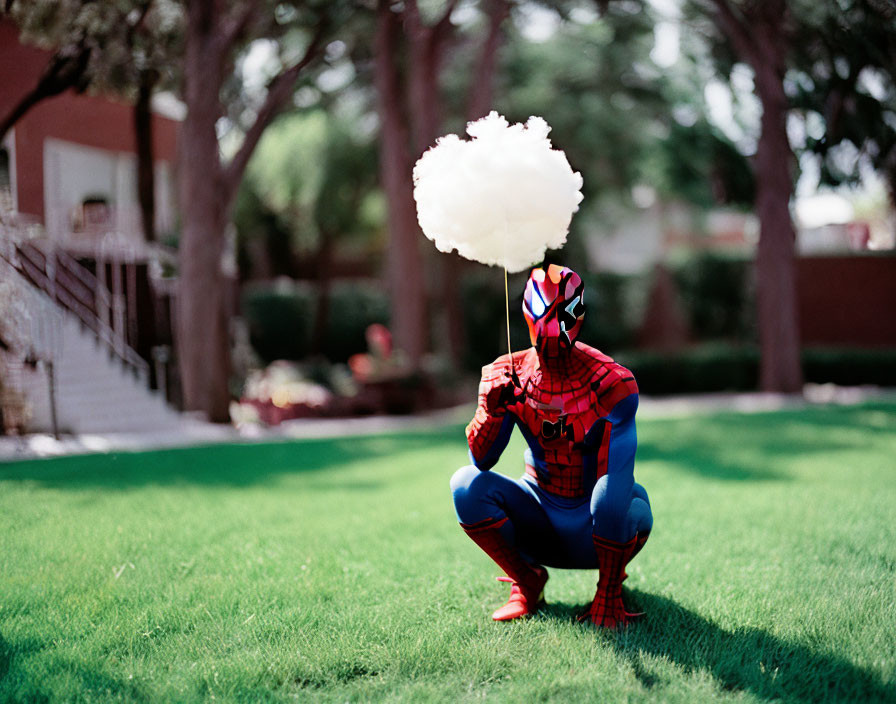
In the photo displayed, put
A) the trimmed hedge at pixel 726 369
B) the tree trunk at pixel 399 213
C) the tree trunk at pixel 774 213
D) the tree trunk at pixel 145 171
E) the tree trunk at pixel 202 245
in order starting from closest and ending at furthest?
the tree trunk at pixel 202 245 < the tree trunk at pixel 145 171 < the tree trunk at pixel 774 213 < the tree trunk at pixel 399 213 < the trimmed hedge at pixel 726 369

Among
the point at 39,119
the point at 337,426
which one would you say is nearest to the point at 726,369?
the point at 337,426

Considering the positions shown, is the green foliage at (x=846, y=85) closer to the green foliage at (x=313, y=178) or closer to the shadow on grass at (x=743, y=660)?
the shadow on grass at (x=743, y=660)

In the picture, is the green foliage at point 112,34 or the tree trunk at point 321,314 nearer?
the green foliage at point 112,34

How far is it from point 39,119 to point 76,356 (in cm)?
318

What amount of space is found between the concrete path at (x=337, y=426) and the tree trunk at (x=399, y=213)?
1641mm

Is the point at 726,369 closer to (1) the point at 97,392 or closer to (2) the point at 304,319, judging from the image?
(2) the point at 304,319

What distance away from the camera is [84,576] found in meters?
4.34

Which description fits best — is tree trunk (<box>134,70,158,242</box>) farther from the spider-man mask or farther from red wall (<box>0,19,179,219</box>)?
the spider-man mask

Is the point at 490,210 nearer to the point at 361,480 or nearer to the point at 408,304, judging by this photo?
the point at 361,480

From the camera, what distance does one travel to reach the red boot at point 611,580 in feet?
11.8

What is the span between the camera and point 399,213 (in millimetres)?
14773

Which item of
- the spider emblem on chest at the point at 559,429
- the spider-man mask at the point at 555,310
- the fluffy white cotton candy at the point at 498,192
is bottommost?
the spider emblem on chest at the point at 559,429

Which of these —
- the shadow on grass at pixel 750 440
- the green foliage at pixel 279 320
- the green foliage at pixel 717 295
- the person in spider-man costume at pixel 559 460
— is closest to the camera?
the person in spider-man costume at pixel 559 460

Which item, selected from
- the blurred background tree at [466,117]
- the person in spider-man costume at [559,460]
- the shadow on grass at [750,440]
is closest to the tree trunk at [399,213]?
the blurred background tree at [466,117]
